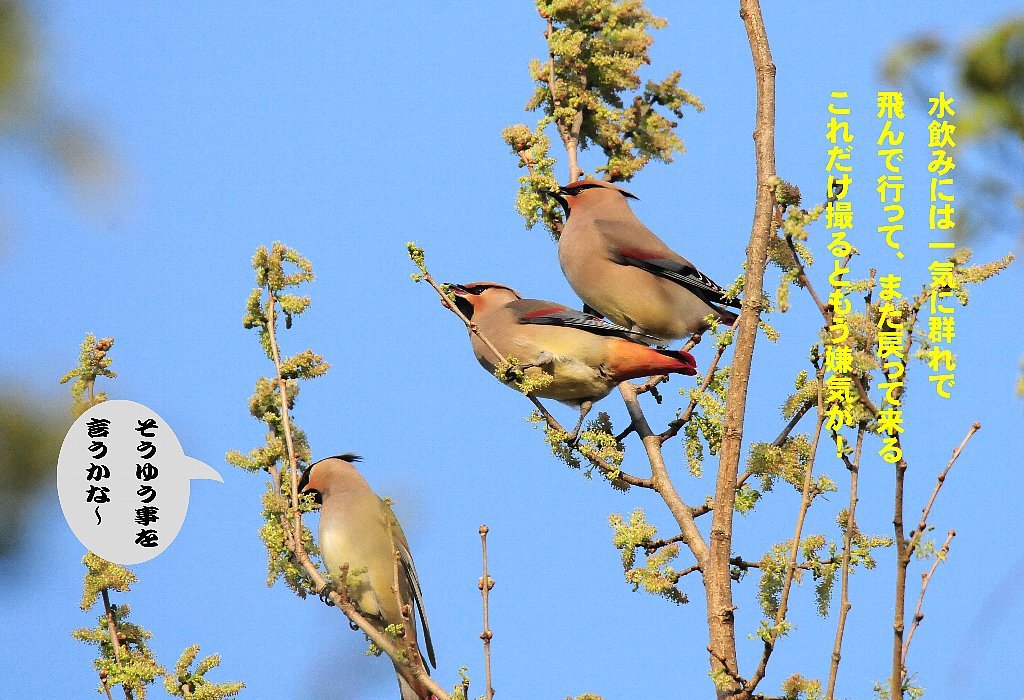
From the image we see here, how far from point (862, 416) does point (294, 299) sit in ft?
6.22

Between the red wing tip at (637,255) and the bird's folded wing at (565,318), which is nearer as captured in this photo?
the bird's folded wing at (565,318)

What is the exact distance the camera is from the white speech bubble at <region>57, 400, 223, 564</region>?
4.51 meters

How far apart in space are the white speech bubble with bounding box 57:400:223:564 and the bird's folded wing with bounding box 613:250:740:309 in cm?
206

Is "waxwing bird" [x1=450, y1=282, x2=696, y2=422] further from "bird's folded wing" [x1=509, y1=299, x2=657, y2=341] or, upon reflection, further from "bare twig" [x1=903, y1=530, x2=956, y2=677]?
"bare twig" [x1=903, y1=530, x2=956, y2=677]

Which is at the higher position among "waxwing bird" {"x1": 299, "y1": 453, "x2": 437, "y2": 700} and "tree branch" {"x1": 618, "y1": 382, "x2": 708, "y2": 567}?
"waxwing bird" {"x1": 299, "y1": 453, "x2": 437, "y2": 700}

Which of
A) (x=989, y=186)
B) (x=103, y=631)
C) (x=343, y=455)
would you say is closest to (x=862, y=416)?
(x=989, y=186)

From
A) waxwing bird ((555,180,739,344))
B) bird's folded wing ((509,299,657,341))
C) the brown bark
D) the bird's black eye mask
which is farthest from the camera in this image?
the bird's black eye mask

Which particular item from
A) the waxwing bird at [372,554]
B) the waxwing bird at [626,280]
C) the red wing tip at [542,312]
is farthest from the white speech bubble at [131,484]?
the waxwing bird at [626,280]

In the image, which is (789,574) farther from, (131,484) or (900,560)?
(131,484)

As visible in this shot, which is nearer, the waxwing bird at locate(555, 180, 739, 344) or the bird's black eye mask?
the waxwing bird at locate(555, 180, 739, 344)

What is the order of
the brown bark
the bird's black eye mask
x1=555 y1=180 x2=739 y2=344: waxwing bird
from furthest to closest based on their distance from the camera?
the bird's black eye mask
x1=555 y1=180 x2=739 y2=344: waxwing bird
the brown bark

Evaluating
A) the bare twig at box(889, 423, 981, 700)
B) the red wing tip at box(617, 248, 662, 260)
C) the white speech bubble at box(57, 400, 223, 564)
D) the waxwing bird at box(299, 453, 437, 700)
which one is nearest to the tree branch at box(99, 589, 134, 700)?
the white speech bubble at box(57, 400, 223, 564)

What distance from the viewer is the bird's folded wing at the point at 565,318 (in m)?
5.03

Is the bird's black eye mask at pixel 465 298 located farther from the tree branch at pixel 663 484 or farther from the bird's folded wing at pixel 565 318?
the tree branch at pixel 663 484
